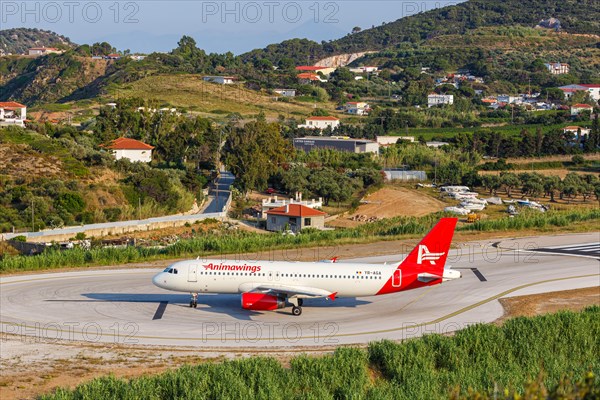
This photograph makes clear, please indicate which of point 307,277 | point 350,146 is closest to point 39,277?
point 307,277

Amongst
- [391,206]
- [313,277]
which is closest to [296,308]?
[313,277]

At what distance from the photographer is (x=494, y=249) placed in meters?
63.2

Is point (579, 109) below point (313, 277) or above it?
above

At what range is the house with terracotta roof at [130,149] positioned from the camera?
359ft

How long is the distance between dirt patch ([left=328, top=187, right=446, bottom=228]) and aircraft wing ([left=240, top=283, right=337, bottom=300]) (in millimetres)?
49419

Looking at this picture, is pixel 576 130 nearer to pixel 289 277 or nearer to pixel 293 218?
pixel 293 218

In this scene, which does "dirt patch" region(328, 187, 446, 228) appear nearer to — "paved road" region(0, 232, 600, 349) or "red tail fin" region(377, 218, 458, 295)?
"paved road" region(0, 232, 600, 349)

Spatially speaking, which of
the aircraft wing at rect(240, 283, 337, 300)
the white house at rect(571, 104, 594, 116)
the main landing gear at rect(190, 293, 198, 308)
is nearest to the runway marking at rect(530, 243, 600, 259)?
the aircraft wing at rect(240, 283, 337, 300)

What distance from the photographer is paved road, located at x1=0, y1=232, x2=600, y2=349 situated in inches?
1528

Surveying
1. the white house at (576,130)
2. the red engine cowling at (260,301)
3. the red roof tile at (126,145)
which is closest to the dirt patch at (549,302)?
the red engine cowling at (260,301)

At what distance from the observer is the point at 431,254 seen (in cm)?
4219

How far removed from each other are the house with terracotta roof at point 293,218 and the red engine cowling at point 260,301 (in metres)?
42.9

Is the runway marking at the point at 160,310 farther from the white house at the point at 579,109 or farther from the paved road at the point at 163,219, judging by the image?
the white house at the point at 579,109

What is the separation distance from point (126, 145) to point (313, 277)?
244 ft
